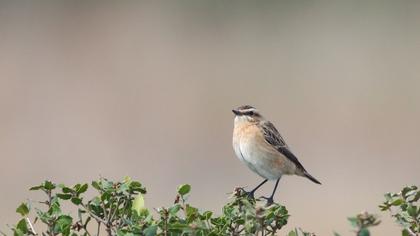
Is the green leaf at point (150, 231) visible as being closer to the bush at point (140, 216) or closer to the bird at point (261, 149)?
the bush at point (140, 216)

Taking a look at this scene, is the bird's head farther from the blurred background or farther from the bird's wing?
the blurred background

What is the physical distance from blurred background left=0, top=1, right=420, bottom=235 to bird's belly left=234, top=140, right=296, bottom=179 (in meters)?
3.92

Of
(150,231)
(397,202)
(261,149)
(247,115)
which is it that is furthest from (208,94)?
(150,231)

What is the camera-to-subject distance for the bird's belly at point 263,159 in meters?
5.50

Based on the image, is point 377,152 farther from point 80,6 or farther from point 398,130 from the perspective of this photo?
point 80,6

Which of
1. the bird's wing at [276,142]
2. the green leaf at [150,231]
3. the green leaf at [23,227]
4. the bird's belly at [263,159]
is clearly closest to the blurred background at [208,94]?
the bird's wing at [276,142]

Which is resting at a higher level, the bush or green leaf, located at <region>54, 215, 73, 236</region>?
the bush

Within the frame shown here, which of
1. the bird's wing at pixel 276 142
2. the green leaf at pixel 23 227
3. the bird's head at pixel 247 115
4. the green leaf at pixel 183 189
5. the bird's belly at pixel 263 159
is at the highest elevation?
the bird's head at pixel 247 115

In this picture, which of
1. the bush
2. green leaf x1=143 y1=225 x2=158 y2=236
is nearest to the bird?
the bush

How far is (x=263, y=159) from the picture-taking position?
551 centimetres

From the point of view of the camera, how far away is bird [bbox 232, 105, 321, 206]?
18.1 feet

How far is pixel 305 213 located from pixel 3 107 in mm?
5147

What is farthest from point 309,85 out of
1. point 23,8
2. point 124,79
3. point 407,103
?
point 23,8

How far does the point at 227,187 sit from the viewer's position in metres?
11.0
